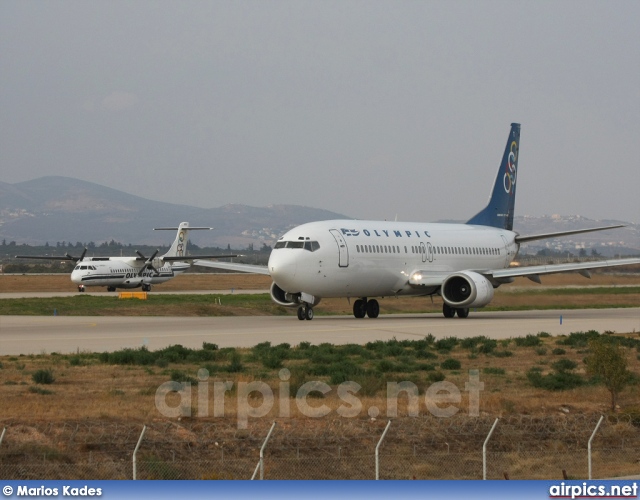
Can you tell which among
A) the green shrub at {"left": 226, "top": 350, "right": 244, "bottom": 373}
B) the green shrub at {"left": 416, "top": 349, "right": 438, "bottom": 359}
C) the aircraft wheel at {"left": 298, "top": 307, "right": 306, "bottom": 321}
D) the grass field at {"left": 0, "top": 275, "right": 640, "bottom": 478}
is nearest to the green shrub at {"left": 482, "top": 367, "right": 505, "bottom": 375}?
the grass field at {"left": 0, "top": 275, "right": 640, "bottom": 478}

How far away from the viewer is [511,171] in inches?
2238

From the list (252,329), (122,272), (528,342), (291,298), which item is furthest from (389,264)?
(122,272)

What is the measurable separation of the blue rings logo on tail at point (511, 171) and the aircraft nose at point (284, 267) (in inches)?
789

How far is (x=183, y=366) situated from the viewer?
25.3 meters

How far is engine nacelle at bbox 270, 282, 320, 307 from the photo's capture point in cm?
4235

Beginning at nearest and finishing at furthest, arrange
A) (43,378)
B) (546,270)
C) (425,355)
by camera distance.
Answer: (43,378), (425,355), (546,270)

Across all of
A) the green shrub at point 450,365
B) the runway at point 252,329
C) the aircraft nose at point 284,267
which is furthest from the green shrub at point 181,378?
the aircraft nose at point 284,267

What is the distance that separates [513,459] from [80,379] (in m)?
10.0

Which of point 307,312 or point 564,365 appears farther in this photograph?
point 307,312

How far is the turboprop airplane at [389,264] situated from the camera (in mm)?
40438

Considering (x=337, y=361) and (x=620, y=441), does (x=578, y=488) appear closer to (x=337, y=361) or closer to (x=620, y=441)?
(x=620, y=441)

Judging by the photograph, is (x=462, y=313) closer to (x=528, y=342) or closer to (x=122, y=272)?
(x=528, y=342)

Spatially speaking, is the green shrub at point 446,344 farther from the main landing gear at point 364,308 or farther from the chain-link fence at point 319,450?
the main landing gear at point 364,308

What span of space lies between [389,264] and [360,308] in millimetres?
3560
